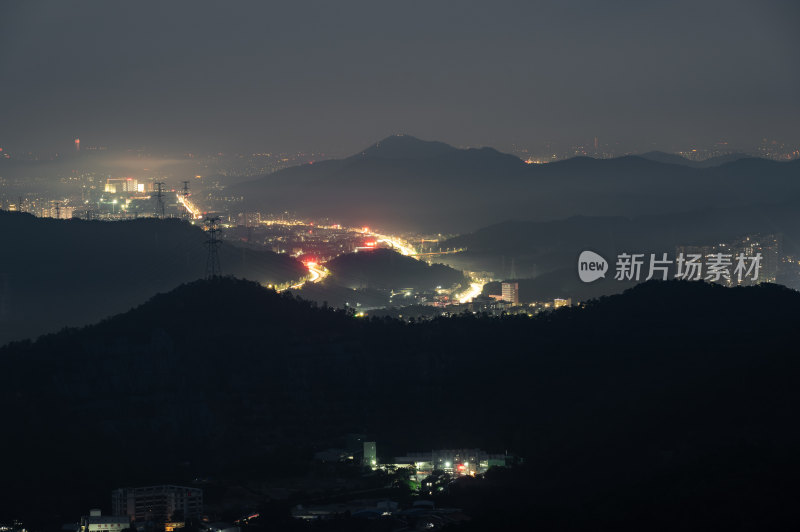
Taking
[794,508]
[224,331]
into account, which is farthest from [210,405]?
[794,508]

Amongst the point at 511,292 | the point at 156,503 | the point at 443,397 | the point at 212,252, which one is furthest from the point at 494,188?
the point at 156,503

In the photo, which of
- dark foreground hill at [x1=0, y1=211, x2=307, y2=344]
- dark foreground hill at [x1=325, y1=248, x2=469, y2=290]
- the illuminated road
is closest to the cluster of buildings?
dark foreground hill at [x1=325, y1=248, x2=469, y2=290]

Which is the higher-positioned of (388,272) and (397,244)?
(397,244)

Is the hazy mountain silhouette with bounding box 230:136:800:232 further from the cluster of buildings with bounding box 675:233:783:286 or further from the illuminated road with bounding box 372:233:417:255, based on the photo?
the cluster of buildings with bounding box 675:233:783:286

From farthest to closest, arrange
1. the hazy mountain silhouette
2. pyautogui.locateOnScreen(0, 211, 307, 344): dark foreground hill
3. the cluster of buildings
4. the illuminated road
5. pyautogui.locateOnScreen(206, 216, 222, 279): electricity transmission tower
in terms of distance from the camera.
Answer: the hazy mountain silhouette
the illuminated road
the cluster of buildings
pyautogui.locateOnScreen(0, 211, 307, 344): dark foreground hill
pyautogui.locateOnScreen(206, 216, 222, 279): electricity transmission tower

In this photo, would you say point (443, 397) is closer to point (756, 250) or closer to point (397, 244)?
point (756, 250)

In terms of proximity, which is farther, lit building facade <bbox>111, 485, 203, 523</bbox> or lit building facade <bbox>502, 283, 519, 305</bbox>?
lit building facade <bbox>502, 283, 519, 305</bbox>
